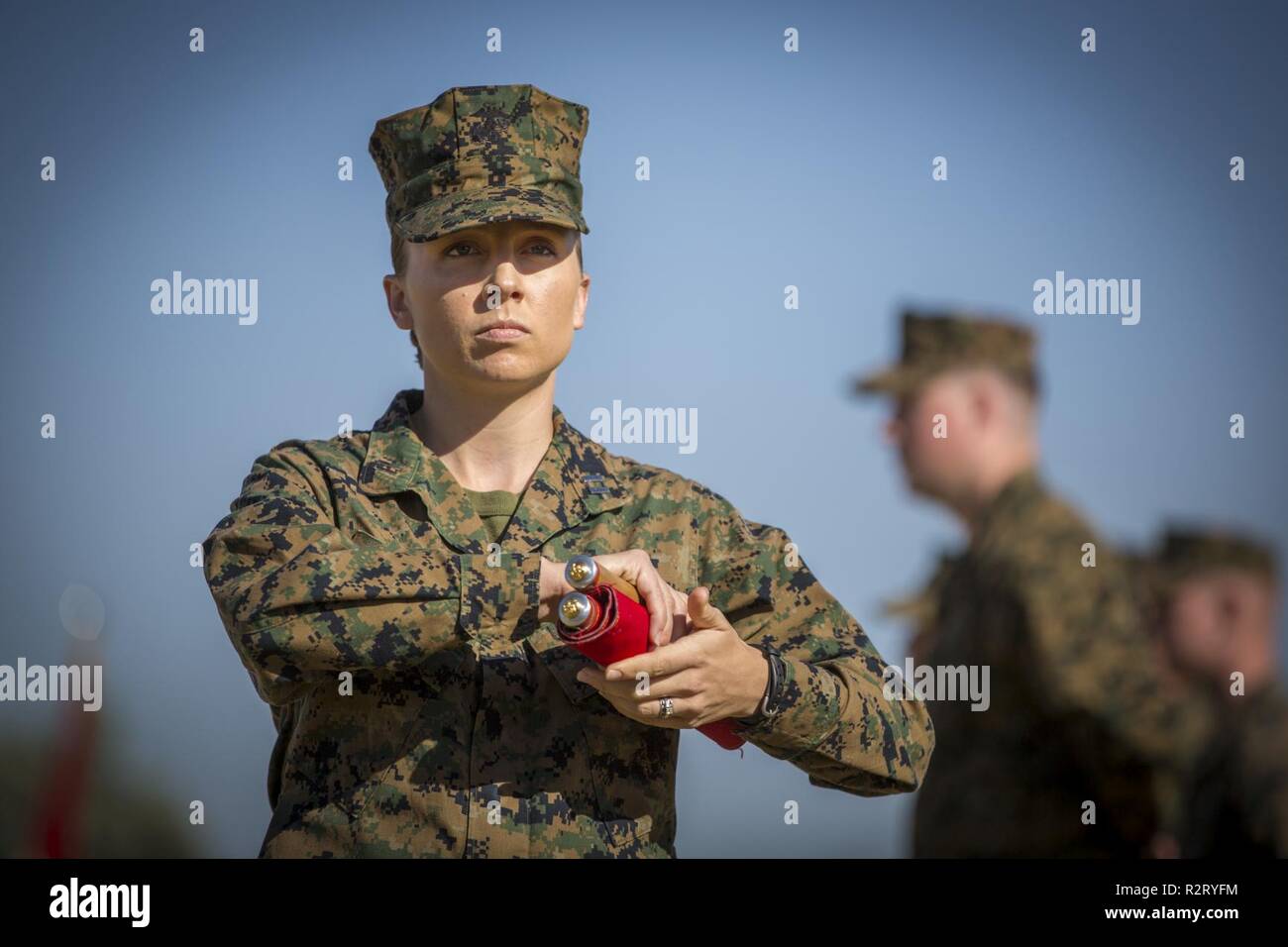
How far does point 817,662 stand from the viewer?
345 centimetres

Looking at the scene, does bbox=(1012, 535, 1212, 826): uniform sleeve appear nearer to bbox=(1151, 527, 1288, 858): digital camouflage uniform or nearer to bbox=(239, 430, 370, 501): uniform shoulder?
bbox=(1151, 527, 1288, 858): digital camouflage uniform

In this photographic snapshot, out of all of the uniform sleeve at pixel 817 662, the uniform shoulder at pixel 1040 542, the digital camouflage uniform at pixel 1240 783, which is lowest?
the digital camouflage uniform at pixel 1240 783

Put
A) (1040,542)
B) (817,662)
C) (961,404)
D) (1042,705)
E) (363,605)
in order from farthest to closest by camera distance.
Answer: (961,404) < (1040,542) < (1042,705) < (817,662) < (363,605)

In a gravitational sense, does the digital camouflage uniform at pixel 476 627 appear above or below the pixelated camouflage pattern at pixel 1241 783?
above

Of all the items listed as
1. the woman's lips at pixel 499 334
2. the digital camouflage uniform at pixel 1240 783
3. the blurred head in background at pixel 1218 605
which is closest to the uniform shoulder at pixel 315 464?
the woman's lips at pixel 499 334

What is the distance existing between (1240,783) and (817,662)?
10.5 ft

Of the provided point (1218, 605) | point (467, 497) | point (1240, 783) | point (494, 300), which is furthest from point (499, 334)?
point (1218, 605)

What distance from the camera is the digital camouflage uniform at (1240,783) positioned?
5.81 m

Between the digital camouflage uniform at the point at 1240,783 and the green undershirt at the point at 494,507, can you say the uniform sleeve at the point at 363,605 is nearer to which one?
the green undershirt at the point at 494,507

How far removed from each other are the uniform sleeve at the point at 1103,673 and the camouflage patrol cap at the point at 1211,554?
0.69 meters

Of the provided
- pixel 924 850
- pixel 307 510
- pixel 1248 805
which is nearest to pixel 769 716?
pixel 307 510

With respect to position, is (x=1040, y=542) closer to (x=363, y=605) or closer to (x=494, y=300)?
(x=494, y=300)
